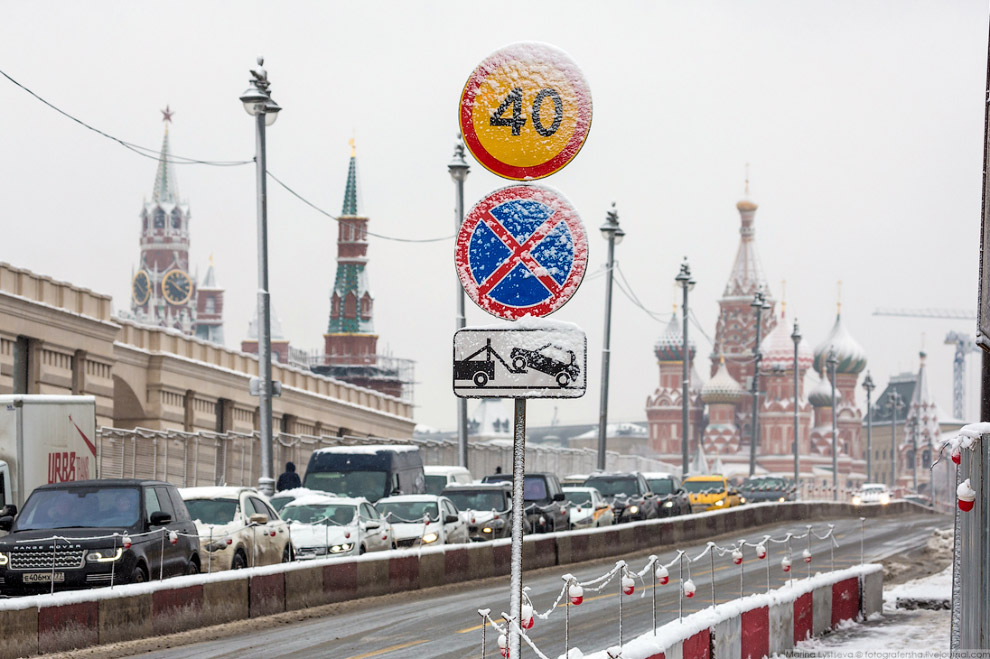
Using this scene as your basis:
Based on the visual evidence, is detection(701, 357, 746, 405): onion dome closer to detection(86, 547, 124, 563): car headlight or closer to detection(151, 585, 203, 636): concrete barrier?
detection(151, 585, 203, 636): concrete barrier

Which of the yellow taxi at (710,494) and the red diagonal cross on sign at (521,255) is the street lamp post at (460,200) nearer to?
the yellow taxi at (710,494)

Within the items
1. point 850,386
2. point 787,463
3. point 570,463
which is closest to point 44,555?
point 570,463

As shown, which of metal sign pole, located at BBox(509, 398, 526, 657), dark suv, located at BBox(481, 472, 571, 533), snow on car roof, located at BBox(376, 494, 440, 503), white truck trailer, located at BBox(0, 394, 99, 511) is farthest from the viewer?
dark suv, located at BBox(481, 472, 571, 533)

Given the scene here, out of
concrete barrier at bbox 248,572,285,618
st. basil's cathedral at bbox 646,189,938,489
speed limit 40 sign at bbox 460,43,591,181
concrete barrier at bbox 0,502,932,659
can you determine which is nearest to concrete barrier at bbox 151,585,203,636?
concrete barrier at bbox 0,502,932,659

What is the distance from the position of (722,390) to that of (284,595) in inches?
6591

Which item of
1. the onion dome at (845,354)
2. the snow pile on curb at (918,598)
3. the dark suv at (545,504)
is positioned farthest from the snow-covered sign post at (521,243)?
the onion dome at (845,354)

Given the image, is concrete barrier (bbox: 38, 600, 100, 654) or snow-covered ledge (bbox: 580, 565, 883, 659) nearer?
snow-covered ledge (bbox: 580, 565, 883, 659)

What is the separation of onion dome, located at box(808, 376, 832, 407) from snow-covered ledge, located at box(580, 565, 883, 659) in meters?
171

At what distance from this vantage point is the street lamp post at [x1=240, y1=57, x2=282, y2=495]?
104 ft

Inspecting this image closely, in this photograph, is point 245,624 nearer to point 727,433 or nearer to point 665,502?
point 665,502

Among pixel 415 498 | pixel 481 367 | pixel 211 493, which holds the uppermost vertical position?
pixel 481 367

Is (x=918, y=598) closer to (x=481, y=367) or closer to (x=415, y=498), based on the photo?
(x=415, y=498)

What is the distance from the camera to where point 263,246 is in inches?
1308

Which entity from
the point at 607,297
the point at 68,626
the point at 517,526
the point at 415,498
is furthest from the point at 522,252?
the point at 607,297
